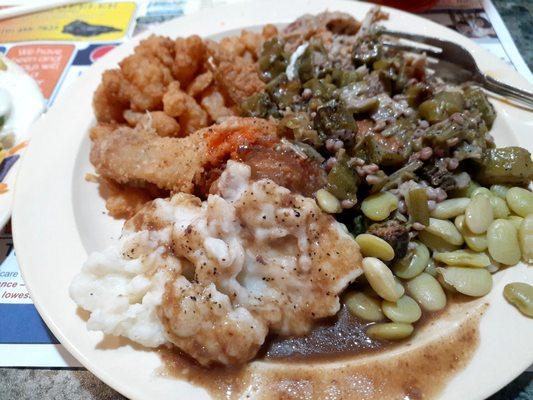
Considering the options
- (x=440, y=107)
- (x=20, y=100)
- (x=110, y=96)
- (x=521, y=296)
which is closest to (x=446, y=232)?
(x=521, y=296)

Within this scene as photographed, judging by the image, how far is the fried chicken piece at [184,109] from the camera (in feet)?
9.18

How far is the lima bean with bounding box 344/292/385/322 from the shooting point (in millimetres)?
2049

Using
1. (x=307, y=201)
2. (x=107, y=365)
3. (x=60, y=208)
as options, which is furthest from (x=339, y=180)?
(x=60, y=208)

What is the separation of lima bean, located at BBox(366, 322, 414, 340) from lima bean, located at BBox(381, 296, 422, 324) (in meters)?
0.03

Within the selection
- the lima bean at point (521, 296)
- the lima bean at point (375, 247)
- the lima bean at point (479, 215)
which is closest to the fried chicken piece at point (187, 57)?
the lima bean at point (375, 247)

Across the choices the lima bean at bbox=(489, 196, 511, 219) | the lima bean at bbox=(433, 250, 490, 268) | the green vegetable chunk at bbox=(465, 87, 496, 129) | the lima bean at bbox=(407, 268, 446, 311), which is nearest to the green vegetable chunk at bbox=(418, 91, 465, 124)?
the green vegetable chunk at bbox=(465, 87, 496, 129)

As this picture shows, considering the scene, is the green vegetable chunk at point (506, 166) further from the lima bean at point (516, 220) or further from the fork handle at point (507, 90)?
the fork handle at point (507, 90)

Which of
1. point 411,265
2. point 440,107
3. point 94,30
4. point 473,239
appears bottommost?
point 411,265

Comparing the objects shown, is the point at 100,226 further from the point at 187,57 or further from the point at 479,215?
the point at 479,215

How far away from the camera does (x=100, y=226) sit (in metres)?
2.55

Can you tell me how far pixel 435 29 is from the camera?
3.27 meters

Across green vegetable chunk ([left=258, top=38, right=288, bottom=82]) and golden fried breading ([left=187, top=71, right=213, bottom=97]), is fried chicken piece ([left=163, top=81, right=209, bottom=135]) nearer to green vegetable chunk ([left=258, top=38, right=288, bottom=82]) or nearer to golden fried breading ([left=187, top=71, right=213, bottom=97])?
golden fried breading ([left=187, top=71, right=213, bottom=97])

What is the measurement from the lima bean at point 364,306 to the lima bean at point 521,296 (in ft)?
1.79

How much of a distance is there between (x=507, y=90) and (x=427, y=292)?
4.95 ft
